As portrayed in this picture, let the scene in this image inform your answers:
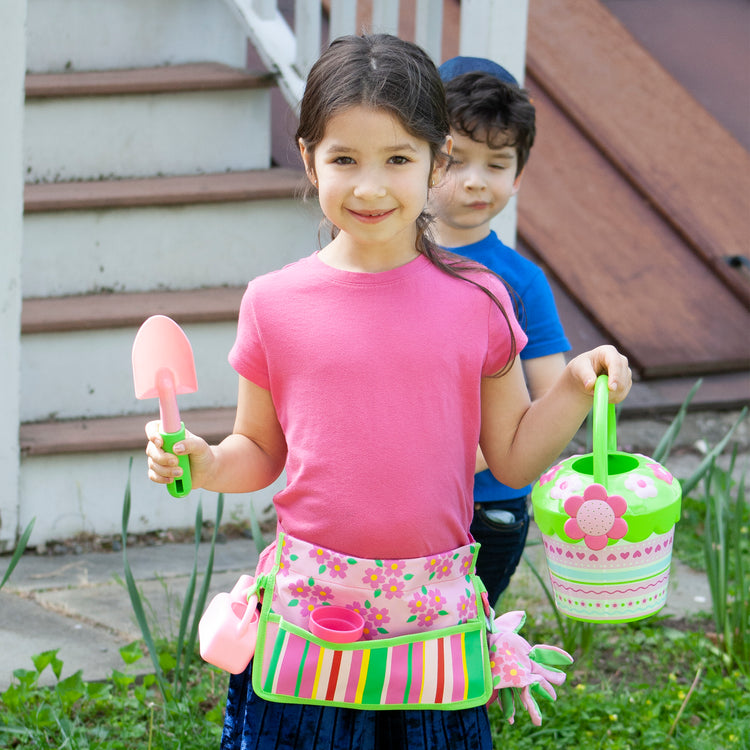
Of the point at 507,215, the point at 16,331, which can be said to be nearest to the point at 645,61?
the point at 507,215

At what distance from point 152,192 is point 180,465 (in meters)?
2.32

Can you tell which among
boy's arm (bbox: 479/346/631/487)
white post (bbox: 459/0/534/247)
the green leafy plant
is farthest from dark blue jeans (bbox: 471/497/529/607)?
white post (bbox: 459/0/534/247)

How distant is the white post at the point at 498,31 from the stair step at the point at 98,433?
43.6 inches

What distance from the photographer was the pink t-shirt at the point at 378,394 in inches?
56.6

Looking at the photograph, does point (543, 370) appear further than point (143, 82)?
No

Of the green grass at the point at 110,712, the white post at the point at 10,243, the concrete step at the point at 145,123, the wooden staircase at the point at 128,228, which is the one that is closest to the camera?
the green grass at the point at 110,712

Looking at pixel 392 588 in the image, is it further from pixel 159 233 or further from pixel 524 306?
pixel 159 233

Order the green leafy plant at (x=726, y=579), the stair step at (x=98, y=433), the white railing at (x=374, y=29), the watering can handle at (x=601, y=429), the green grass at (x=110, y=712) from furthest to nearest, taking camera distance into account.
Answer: the stair step at (x=98, y=433) → the white railing at (x=374, y=29) → the green leafy plant at (x=726, y=579) → the green grass at (x=110, y=712) → the watering can handle at (x=601, y=429)

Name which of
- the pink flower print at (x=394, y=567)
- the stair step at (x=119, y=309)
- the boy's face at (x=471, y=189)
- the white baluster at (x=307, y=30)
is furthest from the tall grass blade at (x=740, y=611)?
the white baluster at (x=307, y=30)

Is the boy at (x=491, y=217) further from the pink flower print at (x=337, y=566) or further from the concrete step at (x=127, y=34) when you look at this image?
the concrete step at (x=127, y=34)

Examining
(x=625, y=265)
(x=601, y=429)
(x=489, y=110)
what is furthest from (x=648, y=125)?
(x=601, y=429)

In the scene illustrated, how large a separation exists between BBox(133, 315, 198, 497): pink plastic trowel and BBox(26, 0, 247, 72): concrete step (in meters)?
3.02

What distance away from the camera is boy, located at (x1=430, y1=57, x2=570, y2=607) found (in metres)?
1.91

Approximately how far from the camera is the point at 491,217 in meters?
1.97
